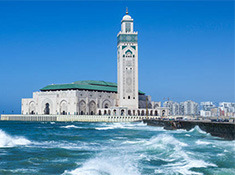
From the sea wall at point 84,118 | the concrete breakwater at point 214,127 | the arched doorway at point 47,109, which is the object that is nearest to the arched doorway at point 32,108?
the arched doorway at point 47,109

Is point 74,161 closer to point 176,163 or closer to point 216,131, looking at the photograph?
point 176,163

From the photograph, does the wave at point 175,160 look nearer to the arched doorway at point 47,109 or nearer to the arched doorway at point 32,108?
the arched doorway at point 47,109

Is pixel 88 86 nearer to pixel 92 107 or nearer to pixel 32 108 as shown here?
pixel 92 107

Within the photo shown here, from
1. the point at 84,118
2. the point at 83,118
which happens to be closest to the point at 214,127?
the point at 84,118

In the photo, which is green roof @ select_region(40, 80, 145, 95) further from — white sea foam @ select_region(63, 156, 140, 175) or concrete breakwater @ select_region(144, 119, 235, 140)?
white sea foam @ select_region(63, 156, 140, 175)

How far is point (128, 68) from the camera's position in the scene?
142500 mm

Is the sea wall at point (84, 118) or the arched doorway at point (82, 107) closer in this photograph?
the sea wall at point (84, 118)

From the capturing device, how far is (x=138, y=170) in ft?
79.6

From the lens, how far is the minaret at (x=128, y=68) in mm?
142000

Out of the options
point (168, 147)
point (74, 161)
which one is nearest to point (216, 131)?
point (168, 147)

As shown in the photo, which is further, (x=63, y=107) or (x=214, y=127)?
(x=63, y=107)

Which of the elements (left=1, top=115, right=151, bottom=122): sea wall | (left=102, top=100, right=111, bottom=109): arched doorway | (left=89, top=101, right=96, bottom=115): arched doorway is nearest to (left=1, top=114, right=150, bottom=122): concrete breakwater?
(left=1, top=115, right=151, bottom=122): sea wall

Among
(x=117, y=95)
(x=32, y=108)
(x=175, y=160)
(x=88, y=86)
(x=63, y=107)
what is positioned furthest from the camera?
(x=32, y=108)

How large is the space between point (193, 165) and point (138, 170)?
4.58 meters
